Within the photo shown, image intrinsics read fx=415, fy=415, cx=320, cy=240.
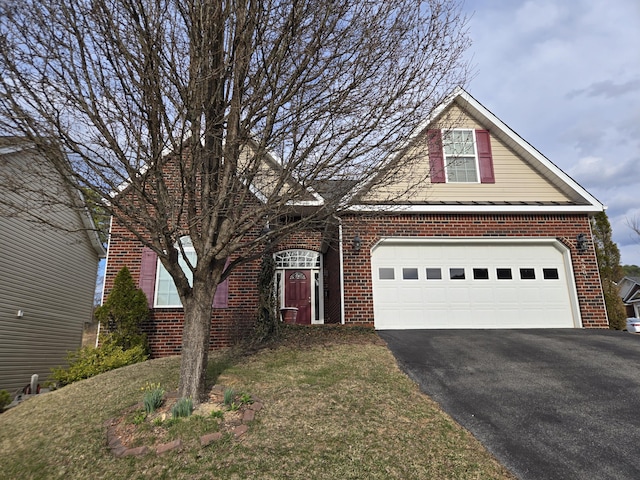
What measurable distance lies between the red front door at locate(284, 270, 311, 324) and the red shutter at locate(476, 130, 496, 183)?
18.4 ft

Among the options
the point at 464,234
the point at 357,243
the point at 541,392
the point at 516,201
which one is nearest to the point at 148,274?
the point at 357,243

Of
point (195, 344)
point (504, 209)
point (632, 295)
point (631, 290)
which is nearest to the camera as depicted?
point (195, 344)

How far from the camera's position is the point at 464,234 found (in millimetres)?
10734

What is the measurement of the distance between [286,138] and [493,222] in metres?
7.21

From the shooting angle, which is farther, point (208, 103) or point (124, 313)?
point (124, 313)

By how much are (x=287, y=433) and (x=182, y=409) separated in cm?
133

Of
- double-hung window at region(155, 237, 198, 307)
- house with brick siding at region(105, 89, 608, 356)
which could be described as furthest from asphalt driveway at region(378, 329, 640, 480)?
double-hung window at region(155, 237, 198, 307)

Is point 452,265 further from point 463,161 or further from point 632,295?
point 632,295

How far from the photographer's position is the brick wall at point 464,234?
33.4ft

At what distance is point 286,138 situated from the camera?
226 inches

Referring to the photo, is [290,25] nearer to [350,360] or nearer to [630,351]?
[350,360]

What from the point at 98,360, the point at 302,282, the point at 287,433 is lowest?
the point at 287,433

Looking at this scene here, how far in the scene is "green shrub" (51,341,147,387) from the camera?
879 cm

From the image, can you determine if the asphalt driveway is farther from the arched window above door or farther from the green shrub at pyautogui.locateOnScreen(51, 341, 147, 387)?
the green shrub at pyautogui.locateOnScreen(51, 341, 147, 387)
